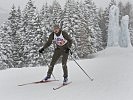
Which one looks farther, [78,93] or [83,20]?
[83,20]

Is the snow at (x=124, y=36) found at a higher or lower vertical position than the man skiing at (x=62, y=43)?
lower

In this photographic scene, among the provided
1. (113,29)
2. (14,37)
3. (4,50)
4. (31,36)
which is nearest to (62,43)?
(31,36)

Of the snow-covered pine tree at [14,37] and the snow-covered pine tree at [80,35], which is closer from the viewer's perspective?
the snow-covered pine tree at [14,37]

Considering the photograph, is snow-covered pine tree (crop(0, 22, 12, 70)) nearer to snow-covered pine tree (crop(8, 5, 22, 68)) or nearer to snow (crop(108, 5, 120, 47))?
snow-covered pine tree (crop(8, 5, 22, 68))

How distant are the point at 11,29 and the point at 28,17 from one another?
3979mm

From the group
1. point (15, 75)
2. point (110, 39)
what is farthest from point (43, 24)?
point (15, 75)

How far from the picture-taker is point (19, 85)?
34.5ft

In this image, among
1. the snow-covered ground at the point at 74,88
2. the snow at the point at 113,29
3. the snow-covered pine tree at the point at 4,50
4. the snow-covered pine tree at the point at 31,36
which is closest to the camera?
the snow-covered ground at the point at 74,88

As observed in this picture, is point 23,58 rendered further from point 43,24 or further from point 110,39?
point 110,39

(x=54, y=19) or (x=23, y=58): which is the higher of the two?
(x=54, y=19)

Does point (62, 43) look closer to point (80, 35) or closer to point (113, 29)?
point (80, 35)

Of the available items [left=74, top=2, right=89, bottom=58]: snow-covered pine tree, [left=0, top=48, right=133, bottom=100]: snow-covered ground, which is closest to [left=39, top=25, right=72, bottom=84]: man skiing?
[left=0, top=48, right=133, bottom=100]: snow-covered ground

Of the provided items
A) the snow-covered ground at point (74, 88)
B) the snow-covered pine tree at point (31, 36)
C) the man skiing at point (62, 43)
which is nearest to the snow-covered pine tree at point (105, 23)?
the snow-covered pine tree at point (31, 36)

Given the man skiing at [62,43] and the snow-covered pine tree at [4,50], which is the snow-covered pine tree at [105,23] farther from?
the man skiing at [62,43]
